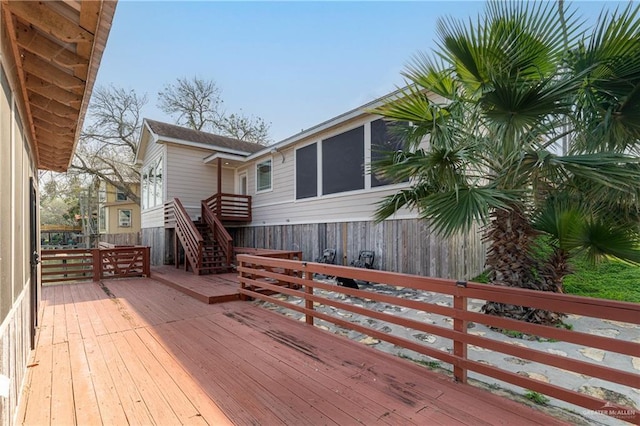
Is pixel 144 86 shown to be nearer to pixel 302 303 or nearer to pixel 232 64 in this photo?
pixel 232 64

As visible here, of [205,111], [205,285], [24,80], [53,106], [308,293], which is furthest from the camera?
[205,111]

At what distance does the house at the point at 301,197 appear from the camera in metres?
6.40

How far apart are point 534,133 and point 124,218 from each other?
26.2 meters

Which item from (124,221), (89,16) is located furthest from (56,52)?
(124,221)

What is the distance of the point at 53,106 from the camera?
293 cm

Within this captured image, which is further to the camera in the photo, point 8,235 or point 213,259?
point 213,259

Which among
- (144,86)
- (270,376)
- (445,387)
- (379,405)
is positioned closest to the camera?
(379,405)

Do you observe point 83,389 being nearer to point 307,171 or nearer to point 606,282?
point 307,171

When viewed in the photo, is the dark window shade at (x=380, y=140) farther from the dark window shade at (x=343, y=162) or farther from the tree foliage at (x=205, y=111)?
the tree foliage at (x=205, y=111)

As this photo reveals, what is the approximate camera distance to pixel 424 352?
284cm

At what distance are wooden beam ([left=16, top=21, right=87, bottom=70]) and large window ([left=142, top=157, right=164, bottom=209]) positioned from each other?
1012cm

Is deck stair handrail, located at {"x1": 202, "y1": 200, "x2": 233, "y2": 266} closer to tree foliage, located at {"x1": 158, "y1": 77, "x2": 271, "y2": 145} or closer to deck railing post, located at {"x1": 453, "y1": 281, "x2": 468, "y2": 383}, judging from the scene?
deck railing post, located at {"x1": 453, "y1": 281, "x2": 468, "y2": 383}

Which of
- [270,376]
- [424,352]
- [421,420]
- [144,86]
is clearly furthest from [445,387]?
[144,86]

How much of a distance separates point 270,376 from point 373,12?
7.81m
